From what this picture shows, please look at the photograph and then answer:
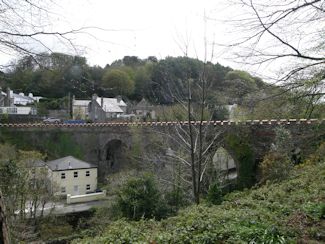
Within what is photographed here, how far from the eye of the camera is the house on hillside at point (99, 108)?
36.8 meters

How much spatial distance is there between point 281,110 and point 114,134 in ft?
78.5

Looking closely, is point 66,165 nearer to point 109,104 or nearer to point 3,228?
point 109,104

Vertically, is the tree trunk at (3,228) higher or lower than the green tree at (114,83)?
lower

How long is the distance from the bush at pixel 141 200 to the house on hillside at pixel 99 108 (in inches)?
925

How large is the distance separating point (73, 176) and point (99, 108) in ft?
44.1

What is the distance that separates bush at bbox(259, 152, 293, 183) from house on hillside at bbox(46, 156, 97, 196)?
14416 millimetres

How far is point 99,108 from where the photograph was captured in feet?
121

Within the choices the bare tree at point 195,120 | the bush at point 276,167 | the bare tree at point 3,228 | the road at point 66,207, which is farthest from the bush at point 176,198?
the bare tree at point 3,228

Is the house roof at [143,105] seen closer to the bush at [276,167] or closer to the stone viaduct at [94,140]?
the stone viaduct at [94,140]

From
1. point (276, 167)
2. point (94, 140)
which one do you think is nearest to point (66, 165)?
point (94, 140)

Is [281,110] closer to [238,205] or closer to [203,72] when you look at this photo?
[238,205]

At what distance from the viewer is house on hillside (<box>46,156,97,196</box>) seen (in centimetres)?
2372

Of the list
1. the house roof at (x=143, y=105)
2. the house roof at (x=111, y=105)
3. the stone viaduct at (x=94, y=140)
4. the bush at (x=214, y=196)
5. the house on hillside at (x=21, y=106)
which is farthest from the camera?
the house roof at (x=143, y=105)

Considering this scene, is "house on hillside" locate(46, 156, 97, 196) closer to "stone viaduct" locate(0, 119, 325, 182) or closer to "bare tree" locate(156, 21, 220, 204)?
"stone viaduct" locate(0, 119, 325, 182)
